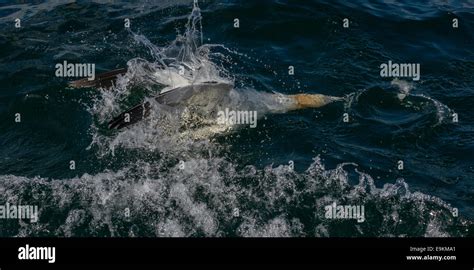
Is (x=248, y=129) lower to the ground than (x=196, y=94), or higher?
lower

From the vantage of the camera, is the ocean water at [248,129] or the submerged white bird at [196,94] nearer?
the ocean water at [248,129]

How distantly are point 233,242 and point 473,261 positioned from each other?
3.21 metres

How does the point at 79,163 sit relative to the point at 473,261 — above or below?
below

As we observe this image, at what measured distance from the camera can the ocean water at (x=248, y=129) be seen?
10.9m

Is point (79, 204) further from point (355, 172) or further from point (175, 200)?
point (355, 172)

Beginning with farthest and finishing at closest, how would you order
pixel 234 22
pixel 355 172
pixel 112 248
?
pixel 234 22
pixel 355 172
pixel 112 248

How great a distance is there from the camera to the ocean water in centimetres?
1095

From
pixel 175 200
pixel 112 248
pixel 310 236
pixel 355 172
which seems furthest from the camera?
pixel 355 172

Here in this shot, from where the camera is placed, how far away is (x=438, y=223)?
35.9 feet

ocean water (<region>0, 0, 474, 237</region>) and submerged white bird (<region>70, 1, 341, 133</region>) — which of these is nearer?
ocean water (<region>0, 0, 474, 237</region>)

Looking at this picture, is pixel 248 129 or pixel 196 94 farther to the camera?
pixel 248 129

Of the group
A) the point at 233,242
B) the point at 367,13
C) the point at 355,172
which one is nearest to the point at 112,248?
the point at 233,242

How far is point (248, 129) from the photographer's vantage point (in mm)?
13594

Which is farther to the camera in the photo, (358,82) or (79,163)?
(358,82)
